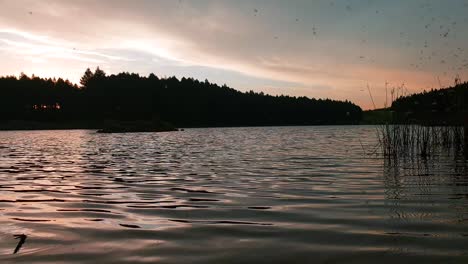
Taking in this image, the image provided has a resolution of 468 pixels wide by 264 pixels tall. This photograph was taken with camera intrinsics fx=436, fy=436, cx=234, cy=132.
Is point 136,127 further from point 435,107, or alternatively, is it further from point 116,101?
point 435,107

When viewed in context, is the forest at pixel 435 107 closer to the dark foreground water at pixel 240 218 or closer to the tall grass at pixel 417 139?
the tall grass at pixel 417 139

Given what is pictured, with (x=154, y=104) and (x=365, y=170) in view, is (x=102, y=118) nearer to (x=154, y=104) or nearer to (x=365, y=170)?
(x=154, y=104)

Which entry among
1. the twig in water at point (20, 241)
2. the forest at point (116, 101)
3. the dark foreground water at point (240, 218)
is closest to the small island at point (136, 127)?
the forest at point (116, 101)

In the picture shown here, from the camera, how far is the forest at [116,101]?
136625 millimetres

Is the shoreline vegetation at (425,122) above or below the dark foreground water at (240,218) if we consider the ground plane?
above

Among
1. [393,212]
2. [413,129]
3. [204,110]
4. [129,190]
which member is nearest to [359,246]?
Result: [393,212]

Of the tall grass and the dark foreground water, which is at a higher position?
the tall grass

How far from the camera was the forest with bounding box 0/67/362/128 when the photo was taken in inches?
5379

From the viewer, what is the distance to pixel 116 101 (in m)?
146

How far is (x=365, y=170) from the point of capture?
14.4m

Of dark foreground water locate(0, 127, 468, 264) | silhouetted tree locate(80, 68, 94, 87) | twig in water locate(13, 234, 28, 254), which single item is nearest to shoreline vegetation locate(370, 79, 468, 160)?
dark foreground water locate(0, 127, 468, 264)

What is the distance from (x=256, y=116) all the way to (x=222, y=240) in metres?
187

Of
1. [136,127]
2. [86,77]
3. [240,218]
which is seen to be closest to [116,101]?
[86,77]

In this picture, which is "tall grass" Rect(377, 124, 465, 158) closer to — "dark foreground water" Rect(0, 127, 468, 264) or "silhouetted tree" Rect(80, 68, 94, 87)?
"dark foreground water" Rect(0, 127, 468, 264)
